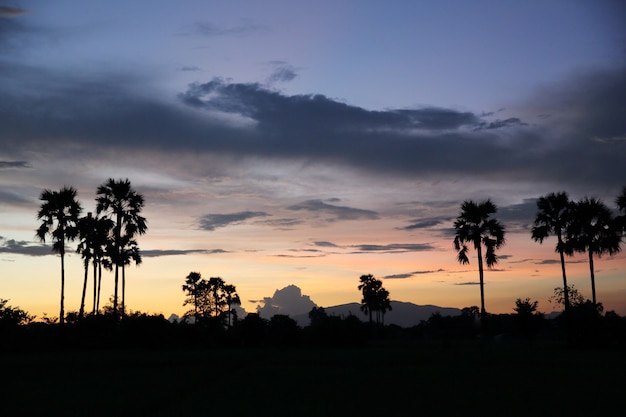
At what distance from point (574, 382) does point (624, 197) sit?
1061 inches

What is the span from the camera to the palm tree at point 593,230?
48.9 m

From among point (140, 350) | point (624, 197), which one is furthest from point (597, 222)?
point (140, 350)

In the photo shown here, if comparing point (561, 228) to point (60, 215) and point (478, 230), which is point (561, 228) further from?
point (60, 215)

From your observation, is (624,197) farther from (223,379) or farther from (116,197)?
(116,197)

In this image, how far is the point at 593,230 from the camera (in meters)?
50.0

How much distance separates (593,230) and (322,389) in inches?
1391

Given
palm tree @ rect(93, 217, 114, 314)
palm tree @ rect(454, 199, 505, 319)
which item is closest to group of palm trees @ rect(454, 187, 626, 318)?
palm tree @ rect(454, 199, 505, 319)

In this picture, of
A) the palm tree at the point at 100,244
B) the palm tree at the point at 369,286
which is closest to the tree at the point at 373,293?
the palm tree at the point at 369,286

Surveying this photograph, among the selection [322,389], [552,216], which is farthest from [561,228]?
[322,389]

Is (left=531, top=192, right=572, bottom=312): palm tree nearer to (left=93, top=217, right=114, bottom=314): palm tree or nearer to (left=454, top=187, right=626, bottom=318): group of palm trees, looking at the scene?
(left=454, top=187, right=626, bottom=318): group of palm trees

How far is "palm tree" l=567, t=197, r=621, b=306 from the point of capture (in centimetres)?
4891

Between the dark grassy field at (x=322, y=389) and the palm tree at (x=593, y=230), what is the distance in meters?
15.1

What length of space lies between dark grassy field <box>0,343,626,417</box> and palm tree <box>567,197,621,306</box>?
15089 millimetres

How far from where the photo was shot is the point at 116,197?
53.9 meters
